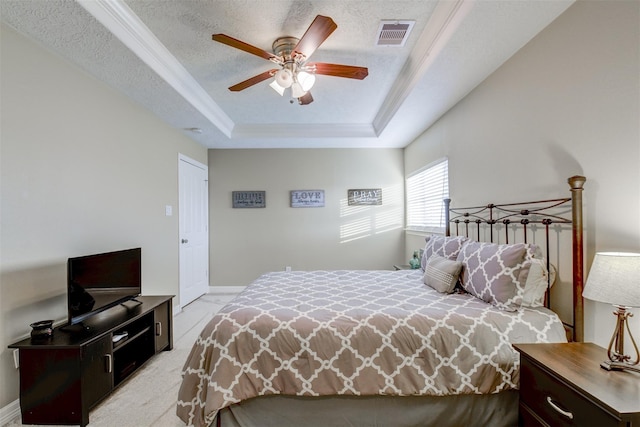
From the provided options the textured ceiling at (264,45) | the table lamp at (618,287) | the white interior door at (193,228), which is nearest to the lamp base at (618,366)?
the table lamp at (618,287)

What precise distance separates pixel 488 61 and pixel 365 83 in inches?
46.2

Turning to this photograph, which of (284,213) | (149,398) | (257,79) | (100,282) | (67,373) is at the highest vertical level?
(257,79)

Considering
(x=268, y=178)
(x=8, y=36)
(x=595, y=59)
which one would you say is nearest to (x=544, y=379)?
Result: (x=595, y=59)

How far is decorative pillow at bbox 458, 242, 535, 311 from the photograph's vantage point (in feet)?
5.82

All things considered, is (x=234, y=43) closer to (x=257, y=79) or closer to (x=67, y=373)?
(x=257, y=79)

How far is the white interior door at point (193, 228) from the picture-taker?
13.8ft

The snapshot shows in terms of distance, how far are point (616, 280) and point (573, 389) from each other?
0.46 meters

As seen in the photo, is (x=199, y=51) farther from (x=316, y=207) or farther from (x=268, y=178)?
(x=316, y=207)

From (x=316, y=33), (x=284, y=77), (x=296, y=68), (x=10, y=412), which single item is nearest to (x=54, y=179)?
(x=10, y=412)

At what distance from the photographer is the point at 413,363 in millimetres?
1626

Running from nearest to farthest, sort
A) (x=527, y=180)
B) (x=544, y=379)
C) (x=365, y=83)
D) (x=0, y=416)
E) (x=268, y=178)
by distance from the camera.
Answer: (x=544, y=379), (x=0, y=416), (x=527, y=180), (x=365, y=83), (x=268, y=178)

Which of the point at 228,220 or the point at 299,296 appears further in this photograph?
the point at 228,220

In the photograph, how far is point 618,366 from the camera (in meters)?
1.22

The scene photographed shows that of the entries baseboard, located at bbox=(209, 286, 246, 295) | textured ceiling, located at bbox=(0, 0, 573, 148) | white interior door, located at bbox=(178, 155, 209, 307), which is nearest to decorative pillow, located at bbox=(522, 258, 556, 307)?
textured ceiling, located at bbox=(0, 0, 573, 148)
